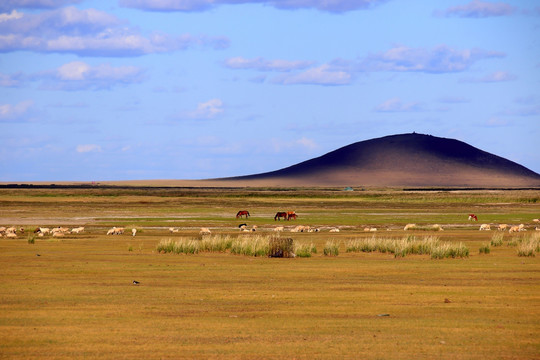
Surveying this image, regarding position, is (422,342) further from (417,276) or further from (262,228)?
(262,228)

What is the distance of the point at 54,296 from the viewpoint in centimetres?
1750

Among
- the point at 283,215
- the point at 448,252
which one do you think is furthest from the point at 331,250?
the point at 283,215

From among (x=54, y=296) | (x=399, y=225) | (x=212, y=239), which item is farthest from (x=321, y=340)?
(x=399, y=225)

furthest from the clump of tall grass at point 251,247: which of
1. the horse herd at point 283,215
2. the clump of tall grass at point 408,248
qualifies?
the horse herd at point 283,215

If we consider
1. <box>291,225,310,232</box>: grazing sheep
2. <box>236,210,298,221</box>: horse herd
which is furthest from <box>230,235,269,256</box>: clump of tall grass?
<box>236,210,298,221</box>: horse herd

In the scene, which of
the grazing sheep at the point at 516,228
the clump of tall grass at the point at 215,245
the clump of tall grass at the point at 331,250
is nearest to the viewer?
the clump of tall grass at the point at 331,250

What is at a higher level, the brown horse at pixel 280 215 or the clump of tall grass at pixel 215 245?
the brown horse at pixel 280 215

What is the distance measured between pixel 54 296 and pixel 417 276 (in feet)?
33.2

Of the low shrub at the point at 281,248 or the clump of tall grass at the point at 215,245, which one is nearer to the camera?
the low shrub at the point at 281,248

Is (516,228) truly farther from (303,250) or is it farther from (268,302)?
(268,302)

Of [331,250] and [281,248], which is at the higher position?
[281,248]

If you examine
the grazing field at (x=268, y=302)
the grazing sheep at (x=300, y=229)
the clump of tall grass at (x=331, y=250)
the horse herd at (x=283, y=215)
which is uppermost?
the horse herd at (x=283, y=215)

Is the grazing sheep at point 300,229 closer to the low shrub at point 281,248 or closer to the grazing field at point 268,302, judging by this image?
the grazing field at point 268,302

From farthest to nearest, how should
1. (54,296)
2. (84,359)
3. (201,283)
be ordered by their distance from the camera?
1. (201,283)
2. (54,296)
3. (84,359)
